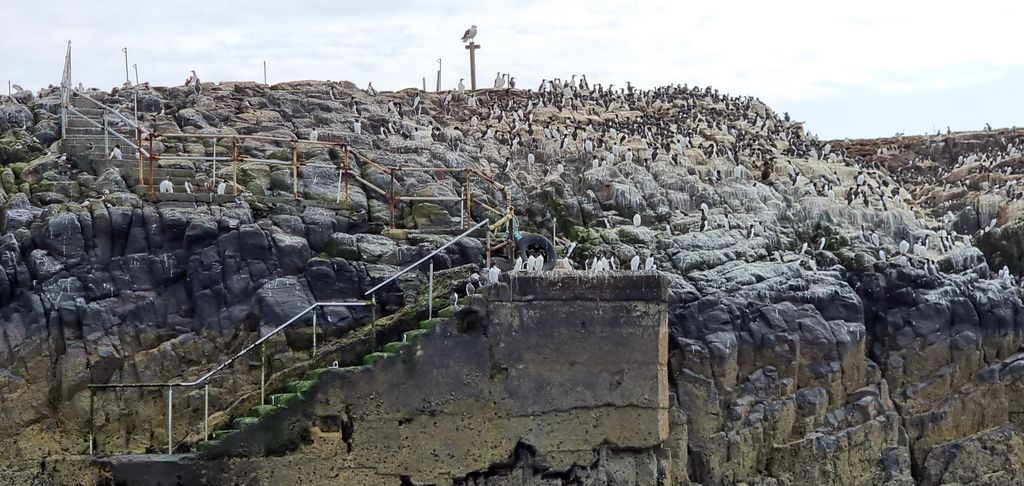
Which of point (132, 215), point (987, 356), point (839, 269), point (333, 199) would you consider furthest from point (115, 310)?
point (987, 356)

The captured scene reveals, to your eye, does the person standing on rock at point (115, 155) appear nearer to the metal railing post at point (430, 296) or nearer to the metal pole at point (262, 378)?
the metal pole at point (262, 378)

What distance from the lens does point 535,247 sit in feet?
102

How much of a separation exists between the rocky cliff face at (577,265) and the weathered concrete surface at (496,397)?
1.86 feet

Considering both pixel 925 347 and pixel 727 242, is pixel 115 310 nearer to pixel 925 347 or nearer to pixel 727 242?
pixel 727 242

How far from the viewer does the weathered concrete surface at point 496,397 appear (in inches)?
1086

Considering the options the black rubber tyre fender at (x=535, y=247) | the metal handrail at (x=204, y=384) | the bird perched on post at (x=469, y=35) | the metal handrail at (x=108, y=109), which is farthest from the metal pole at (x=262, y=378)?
the bird perched on post at (x=469, y=35)

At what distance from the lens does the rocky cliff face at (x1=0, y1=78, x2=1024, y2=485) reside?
2964 centimetres

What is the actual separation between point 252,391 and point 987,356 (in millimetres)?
15507

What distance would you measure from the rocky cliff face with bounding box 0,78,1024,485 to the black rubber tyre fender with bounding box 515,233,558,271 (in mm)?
1245

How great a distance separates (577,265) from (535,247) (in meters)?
2.24

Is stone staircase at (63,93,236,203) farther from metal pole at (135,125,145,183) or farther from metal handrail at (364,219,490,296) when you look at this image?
metal handrail at (364,219,490,296)

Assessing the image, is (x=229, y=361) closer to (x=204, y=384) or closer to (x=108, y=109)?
(x=204, y=384)

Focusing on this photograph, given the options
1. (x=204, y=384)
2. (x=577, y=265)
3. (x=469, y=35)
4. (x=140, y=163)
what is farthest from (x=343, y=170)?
(x=469, y=35)

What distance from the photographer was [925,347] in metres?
34.3
